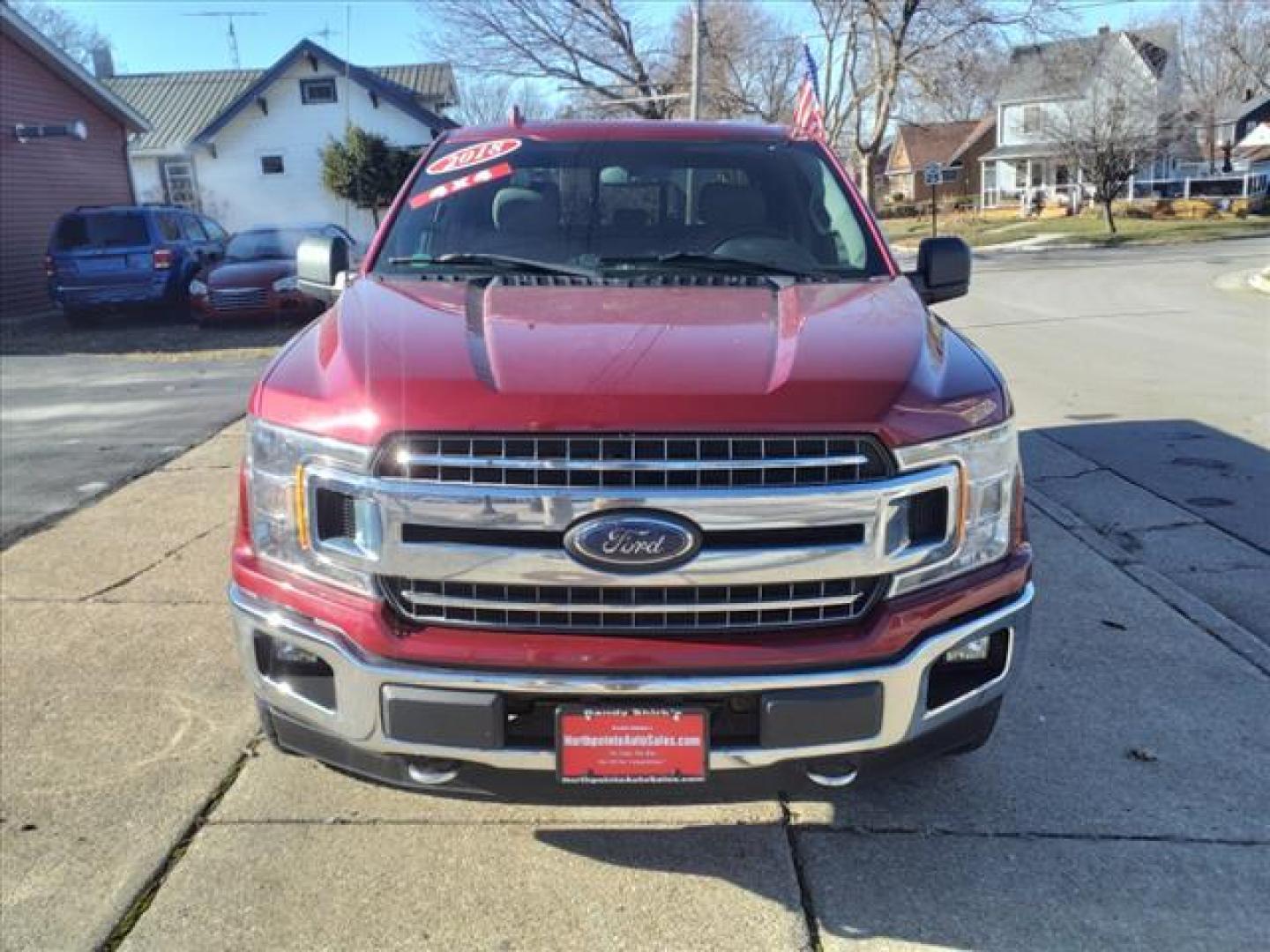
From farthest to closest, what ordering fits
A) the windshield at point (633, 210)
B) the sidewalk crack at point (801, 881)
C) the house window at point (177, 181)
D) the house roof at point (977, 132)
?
the house roof at point (977, 132) → the house window at point (177, 181) → the windshield at point (633, 210) → the sidewalk crack at point (801, 881)

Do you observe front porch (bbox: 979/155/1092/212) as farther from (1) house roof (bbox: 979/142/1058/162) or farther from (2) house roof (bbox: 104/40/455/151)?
(2) house roof (bbox: 104/40/455/151)

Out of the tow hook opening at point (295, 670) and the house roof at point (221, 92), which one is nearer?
the tow hook opening at point (295, 670)

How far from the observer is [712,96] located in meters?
42.2

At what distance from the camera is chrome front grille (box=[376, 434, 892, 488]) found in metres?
2.29

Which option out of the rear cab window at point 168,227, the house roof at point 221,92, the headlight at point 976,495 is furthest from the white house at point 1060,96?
the headlight at point 976,495

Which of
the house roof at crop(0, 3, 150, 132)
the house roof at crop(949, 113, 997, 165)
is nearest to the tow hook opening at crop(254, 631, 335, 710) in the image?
the house roof at crop(0, 3, 150, 132)

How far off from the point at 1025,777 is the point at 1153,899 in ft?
1.94

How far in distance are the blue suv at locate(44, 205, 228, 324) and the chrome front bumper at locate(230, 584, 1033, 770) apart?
1505 centimetres

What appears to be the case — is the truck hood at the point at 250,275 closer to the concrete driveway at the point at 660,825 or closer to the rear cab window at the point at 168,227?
the rear cab window at the point at 168,227

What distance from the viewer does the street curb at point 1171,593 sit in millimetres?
4121

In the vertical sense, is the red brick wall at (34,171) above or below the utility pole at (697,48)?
below

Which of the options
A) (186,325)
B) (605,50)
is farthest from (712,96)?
(186,325)

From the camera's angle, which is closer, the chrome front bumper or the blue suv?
the chrome front bumper

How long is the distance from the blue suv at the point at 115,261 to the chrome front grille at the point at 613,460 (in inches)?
602
